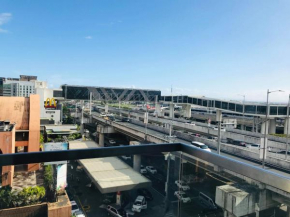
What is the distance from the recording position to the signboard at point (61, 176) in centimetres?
204

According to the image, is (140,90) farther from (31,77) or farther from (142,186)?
(31,77)

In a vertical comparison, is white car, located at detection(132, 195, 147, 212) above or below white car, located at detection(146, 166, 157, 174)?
below

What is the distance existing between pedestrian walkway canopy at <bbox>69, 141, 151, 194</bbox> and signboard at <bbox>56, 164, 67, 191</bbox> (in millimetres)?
149

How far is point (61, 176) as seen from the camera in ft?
6.94

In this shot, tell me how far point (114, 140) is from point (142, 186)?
1229 inches

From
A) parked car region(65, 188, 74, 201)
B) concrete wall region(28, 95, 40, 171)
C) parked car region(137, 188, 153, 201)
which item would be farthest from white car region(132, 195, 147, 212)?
concrete wall region(28, 95, 40, 171)

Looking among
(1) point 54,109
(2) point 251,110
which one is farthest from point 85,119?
(2) point 251,110

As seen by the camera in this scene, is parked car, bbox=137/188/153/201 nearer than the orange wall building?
Yes

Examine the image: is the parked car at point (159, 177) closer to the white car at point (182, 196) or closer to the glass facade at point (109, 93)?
the white car at point (182, 196)

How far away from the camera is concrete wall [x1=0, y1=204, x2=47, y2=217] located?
1889mm

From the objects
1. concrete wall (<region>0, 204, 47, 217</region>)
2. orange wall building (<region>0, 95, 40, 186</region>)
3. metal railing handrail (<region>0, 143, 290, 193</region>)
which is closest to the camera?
metal railing handrail (<region>0, 143, 290, 193</region>)

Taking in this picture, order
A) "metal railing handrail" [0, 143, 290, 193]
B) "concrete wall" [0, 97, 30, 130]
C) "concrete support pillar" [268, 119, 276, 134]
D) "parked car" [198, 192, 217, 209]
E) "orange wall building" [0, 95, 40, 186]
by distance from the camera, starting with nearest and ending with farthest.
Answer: "metal railing handrail" [0, 143, 290, 193]
"parked car" [198, 192, 217, 209]
"orange wall building" [0, 95, 40, 186]
"concrete wall" [0, 97, 30, 130]
"concrete support pillar" [268, 119, 276, 134]

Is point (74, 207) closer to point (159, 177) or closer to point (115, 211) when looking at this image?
point (115, 211)

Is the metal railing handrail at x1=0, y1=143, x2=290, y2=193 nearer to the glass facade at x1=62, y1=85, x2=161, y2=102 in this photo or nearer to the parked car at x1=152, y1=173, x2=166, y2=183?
the parked car at x1=152, y1=173, x2=166, y2=183
